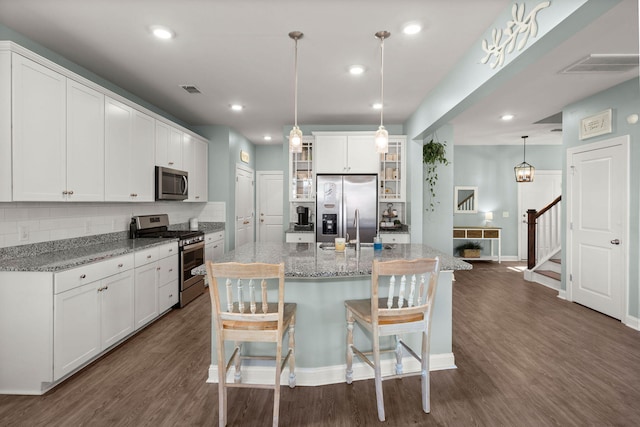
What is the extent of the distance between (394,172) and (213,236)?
3.00m

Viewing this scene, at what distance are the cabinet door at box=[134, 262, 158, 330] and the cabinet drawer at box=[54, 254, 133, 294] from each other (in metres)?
0.23

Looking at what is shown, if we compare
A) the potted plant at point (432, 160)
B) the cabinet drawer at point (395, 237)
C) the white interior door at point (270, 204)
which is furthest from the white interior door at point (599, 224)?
the white interior door at point (270, 204)

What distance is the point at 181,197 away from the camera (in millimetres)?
4613

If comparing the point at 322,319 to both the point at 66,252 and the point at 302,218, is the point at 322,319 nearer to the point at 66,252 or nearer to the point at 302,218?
the point at 66,252

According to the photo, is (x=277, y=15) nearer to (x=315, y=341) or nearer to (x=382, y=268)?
(x=382, y=268)

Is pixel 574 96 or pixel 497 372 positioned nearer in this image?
pixel 497 372

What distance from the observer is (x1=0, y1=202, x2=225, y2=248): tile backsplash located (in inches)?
104

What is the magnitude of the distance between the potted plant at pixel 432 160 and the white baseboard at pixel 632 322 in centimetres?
260

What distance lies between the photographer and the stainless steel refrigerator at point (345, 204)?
4969 millimetres

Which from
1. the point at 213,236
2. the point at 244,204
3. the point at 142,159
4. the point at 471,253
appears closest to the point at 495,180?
the point at 471,253

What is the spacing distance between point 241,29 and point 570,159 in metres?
4.51

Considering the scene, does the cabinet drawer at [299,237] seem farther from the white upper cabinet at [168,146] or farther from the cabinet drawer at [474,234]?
the cabinet drawer at [474,234]

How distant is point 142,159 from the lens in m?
3.87

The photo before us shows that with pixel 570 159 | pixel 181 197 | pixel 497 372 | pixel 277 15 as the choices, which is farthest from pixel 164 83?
pixel 570 159
